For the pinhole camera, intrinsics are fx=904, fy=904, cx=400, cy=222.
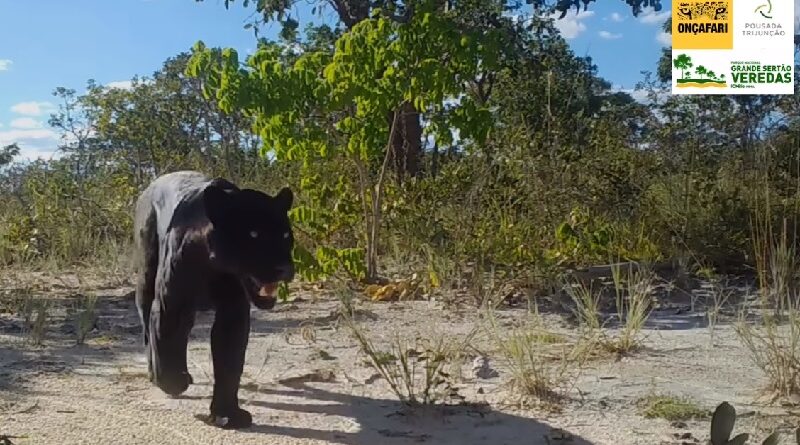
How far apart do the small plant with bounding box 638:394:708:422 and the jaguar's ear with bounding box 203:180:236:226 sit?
6.75 ft

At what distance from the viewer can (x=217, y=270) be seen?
382cm

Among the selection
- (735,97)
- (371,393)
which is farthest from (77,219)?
(735,97)

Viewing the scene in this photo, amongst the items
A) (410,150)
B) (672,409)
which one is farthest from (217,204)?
(410,150)

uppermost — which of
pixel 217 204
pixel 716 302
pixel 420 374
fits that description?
pixel 217 204

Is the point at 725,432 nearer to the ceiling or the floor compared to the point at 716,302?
nearer to the floor

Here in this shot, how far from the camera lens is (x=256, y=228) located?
3605 millimetres

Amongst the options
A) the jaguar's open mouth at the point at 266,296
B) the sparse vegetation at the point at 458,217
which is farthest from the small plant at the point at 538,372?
the jaguar's open mouth at the point at 266,296

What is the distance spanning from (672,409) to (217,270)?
210cm

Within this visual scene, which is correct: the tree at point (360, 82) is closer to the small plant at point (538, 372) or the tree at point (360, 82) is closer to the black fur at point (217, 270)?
the black fur at point (217, 270)

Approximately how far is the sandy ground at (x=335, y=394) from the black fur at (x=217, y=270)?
0.21 meters

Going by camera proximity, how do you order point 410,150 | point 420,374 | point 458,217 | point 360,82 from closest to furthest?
point 420,374 → point 360,82 → point 458,217 → point 410,150

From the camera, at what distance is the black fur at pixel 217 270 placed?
3604 millimetres

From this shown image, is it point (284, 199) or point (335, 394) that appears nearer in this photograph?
point (284, 199)

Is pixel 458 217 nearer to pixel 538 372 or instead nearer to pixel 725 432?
pixel 538 372
